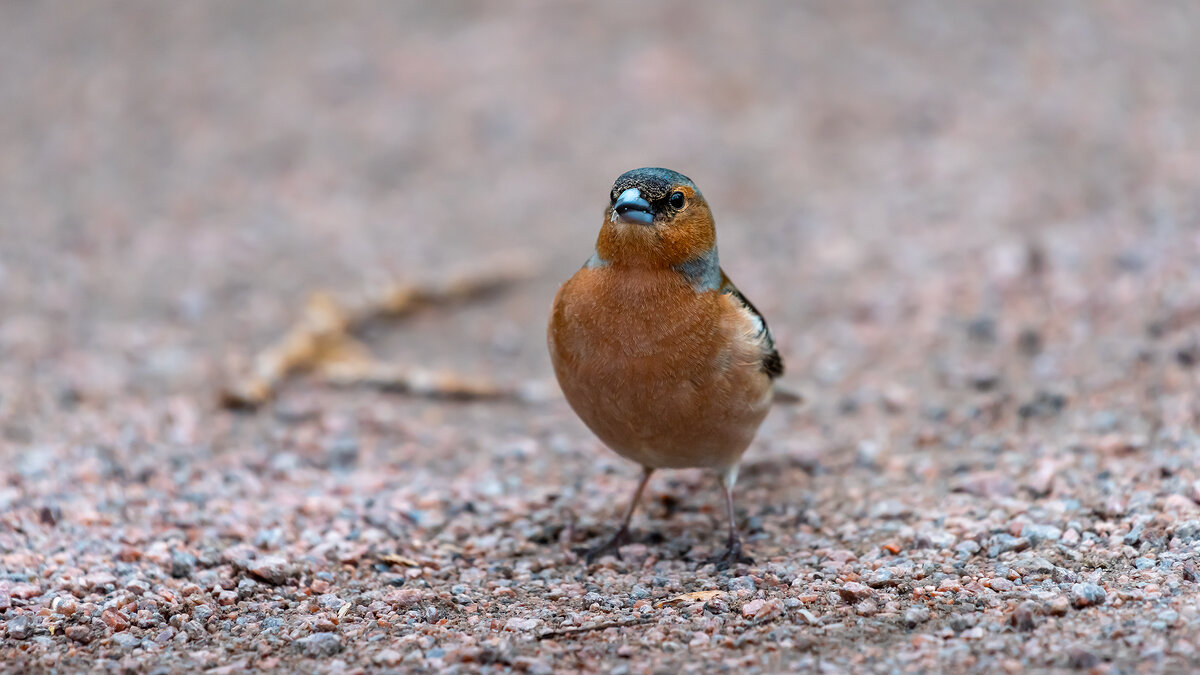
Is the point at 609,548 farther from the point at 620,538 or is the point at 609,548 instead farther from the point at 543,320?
the point at 543,320

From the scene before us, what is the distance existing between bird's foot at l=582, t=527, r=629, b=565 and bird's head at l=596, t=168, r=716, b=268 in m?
1.40

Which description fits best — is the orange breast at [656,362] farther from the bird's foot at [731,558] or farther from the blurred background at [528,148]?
the blurred background at [528,148]

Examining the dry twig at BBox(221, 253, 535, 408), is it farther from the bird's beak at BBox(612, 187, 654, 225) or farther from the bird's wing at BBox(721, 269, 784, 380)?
the bird's beak at BBox(612, 187, 654, 225)

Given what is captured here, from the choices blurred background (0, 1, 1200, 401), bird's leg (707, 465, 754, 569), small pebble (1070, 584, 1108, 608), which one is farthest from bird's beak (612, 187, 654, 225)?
blurred background (0, 1, 1200, 401)

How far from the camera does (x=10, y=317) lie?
27.2 feet

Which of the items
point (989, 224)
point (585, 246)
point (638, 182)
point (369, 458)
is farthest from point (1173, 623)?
point (585, 246)

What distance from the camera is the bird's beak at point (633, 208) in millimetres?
5016

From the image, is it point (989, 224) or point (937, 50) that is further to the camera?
point (937, 50)

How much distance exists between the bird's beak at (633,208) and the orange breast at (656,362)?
0.78ft

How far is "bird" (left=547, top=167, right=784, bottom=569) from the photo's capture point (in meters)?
5.02

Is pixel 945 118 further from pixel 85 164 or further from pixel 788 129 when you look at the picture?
pixel 85 164

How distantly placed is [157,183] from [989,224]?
310 inches

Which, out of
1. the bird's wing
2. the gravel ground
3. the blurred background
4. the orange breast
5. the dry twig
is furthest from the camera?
the blurred background

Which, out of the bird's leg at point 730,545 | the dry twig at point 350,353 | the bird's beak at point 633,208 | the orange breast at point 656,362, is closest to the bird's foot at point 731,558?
the bird's leg at point 730,545
